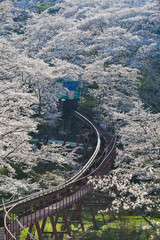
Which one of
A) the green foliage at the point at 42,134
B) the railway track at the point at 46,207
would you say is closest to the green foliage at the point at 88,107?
the green foliage at the point at 42,134

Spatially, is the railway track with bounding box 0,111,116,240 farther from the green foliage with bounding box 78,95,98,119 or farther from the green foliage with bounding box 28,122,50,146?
the green foliage with bounding box 78,95,98,119

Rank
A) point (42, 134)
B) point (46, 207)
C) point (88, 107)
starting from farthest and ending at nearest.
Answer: point (88, 107), point (42, 134), point (46, 207)

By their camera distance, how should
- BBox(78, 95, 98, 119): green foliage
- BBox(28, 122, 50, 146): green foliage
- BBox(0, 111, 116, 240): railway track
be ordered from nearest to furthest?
BBox(0, 111, 116, 240): railway track < BBox(28, 122, 50, 146): green foliage < BBox(78, 95, 98, 119): green foliage

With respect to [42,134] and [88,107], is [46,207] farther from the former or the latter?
[88,107]

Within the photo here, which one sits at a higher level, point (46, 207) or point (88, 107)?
point (46, 207)

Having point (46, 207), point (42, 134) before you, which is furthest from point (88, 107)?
point (46, 207)

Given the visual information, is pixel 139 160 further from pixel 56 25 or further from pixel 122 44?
pixel 56 25

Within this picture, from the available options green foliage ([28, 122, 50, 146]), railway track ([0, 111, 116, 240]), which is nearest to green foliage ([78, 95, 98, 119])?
green foliage ([28, 122, 50, 146])

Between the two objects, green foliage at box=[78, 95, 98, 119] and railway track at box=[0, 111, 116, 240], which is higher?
railway track at box=[0, 111, 116, 240]

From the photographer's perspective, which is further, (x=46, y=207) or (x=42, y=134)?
(x=42, y=134)

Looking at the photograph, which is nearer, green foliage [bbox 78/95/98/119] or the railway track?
the railway track

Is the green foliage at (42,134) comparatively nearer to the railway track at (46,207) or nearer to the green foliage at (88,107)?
the green foliage at (88,107)
